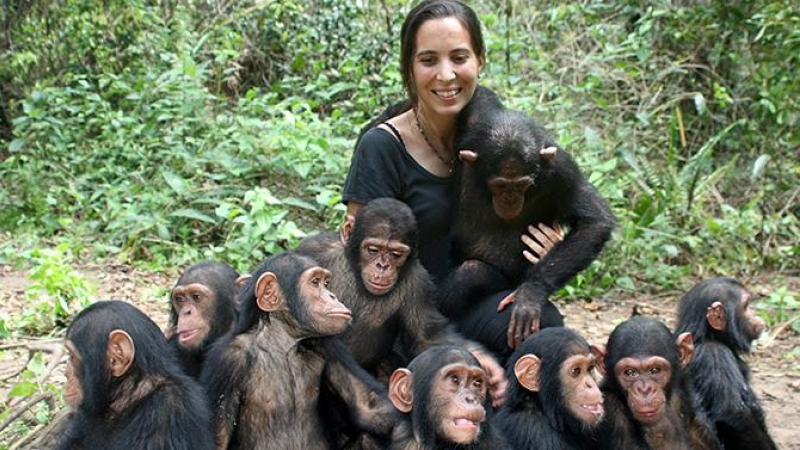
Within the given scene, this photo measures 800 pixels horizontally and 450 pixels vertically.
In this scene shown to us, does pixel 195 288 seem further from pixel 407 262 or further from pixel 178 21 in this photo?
pixel 178 21

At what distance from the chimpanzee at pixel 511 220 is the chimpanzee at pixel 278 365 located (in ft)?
3.79

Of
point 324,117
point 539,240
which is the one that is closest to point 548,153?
point 539,240

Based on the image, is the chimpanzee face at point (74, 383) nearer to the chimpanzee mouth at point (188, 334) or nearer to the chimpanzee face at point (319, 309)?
the chimpanzee mouth at point (188, 334)

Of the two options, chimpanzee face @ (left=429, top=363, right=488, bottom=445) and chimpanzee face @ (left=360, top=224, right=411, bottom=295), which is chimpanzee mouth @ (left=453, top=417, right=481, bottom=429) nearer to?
chimpanzee face @ (left=429, top=363, right=488, bottom=445)

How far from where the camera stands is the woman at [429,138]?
645cm

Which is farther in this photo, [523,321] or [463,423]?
[523,321]

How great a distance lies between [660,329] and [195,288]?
2.42m

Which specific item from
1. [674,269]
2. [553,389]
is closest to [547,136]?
[553,389]

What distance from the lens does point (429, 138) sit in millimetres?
6711

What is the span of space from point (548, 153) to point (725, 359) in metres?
1.55

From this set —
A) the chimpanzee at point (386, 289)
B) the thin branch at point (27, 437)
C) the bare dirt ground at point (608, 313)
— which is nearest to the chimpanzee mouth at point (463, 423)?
the chimpanzee at point (386, 289)

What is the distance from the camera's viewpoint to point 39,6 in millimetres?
13523

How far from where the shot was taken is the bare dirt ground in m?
7.88

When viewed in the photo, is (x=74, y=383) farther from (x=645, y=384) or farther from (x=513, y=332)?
(x=645, y=384)
